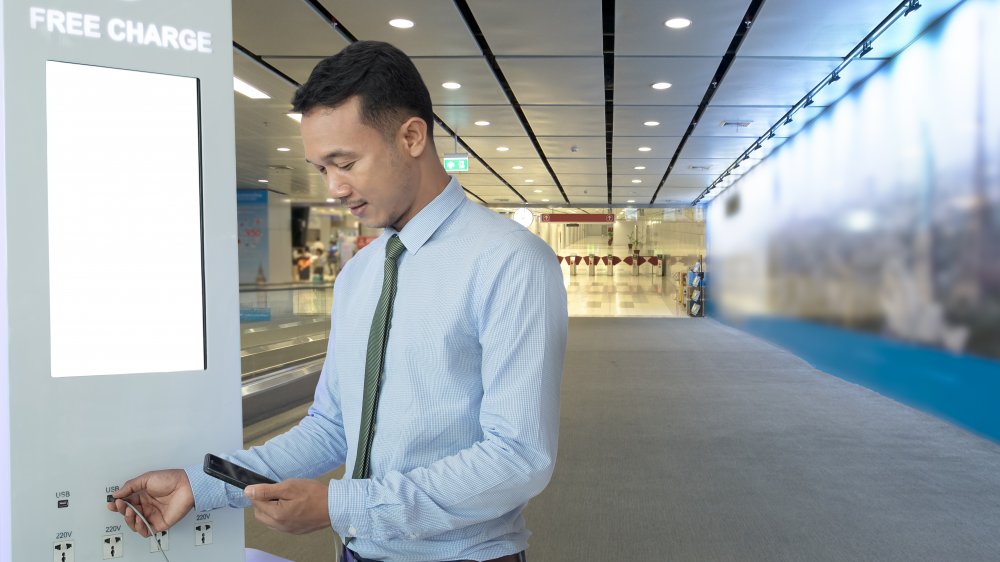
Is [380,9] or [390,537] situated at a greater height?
[380,9]

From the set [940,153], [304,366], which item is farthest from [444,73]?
[940,153]

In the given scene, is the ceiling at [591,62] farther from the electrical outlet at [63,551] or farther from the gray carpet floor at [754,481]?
the electrical outlet at [63,551]

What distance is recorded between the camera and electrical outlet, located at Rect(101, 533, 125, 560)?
1.17m

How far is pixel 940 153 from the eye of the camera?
741 centimetres

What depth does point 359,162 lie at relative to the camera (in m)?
1.27

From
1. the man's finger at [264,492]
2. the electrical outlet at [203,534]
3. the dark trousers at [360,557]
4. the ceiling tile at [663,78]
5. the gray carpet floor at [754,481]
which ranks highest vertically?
the ceiling tile at [663,78]

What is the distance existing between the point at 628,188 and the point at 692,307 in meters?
4.53

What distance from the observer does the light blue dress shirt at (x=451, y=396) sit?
1.15m

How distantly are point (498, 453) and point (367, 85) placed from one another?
0.56m

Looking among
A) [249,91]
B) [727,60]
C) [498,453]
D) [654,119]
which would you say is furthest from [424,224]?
[654,119]

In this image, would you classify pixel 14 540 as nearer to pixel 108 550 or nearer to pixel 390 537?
pixel 108 550

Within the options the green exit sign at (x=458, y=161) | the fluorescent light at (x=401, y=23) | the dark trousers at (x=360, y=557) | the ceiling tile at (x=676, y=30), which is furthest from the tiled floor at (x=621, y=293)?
the dark trousers at (x=360, y=557)

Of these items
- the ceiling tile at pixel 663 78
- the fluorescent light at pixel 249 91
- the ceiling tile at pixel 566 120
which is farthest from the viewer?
the ceiling tile at pixel 566 120

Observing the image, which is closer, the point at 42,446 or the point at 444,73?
the point at 42,446
